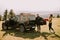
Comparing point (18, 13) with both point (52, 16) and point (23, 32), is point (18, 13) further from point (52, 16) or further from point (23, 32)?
point (52, 16)

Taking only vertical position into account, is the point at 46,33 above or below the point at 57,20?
below

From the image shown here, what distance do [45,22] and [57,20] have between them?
277mm

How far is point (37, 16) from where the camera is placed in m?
4.42

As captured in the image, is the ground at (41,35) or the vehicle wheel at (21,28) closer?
the ground at (41,35)

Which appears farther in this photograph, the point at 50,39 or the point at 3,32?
the point at 3,32

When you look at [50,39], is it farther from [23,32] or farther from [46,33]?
[23,32]

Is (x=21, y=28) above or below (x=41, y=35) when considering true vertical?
above

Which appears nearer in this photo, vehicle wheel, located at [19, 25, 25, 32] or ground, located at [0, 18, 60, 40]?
ground, located at [0, 18, 60, 40]

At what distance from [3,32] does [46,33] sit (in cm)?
99

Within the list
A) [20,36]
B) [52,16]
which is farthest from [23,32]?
[52,16]

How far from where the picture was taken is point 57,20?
444 cm

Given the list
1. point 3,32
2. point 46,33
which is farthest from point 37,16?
point 3,32

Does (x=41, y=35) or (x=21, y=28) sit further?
(x=21, y=28)
